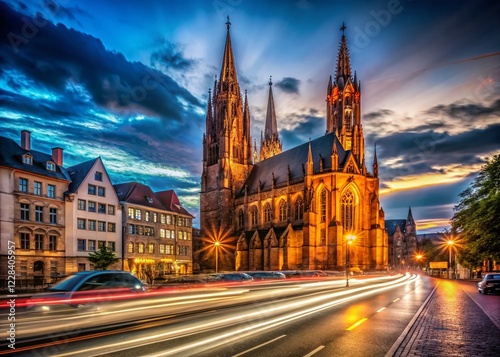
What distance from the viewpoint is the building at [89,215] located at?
132ft

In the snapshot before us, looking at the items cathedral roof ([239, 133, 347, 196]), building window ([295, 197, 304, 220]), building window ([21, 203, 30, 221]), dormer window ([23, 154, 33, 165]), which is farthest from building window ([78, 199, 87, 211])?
cathedral roof ([239, 133, 347, 196])

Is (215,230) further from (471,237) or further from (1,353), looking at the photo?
(1,353)

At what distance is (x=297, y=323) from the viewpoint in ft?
42.9

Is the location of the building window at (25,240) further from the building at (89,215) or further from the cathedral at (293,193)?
the cathedral at (293,193)

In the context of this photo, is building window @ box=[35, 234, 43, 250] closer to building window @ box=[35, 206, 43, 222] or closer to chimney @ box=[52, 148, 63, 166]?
building window @ box=[35, 206, 43, 222]

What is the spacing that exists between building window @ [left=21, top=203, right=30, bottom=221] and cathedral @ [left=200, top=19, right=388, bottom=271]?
35.9 m

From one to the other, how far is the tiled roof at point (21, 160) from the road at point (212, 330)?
25.3 m

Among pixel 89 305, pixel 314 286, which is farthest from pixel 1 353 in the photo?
pixel 314 286

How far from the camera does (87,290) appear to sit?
13.5 meters

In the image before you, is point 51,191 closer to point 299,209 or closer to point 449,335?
point 449,335

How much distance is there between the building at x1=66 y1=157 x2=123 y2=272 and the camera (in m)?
40.2

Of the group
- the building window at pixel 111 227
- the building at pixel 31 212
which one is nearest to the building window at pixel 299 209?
the building window at pixel 111 227

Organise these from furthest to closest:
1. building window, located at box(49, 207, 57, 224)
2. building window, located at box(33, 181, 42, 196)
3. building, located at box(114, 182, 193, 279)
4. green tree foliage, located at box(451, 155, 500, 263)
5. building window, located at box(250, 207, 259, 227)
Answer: building window, located at box(250, 207, 259, 227), building, located at box(114, 182, 193, 279), building window, located at box(49, 207, 57, 224), building window, located at box(33, 181, 42, 196), green tree foliage, located at box(451, 155, 500, 263)

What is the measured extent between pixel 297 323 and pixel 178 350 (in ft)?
17.4
